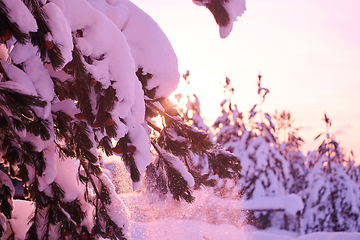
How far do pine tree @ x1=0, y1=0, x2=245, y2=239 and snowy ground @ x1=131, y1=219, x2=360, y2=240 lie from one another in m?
2.34

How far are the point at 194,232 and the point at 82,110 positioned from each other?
4.05m

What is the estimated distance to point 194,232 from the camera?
17.8ft

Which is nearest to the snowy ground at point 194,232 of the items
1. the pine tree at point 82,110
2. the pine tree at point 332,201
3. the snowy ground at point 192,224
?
the snowy ground at point 192,224

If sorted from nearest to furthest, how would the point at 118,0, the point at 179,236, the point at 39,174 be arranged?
1. the point at 39,174
2. the point at 118,0
3. the point at 179,236

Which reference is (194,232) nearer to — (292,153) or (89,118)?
(89,118)

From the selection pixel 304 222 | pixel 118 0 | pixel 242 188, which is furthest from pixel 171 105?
→ pixel 304 222

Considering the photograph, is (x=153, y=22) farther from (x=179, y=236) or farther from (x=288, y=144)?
(x=288, y=144)

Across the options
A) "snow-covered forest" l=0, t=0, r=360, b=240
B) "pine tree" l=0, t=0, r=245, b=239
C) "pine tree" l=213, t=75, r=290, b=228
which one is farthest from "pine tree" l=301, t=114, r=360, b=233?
"pine tree" l=0, t=0, r=245, b=239

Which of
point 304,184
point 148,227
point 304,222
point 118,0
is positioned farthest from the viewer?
point 304,184

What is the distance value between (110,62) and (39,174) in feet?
3.79

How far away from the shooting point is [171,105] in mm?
3111

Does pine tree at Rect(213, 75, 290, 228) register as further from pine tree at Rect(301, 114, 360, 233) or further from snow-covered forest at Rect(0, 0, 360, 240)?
snow-covered forest at Rect(0, 0, 360, 240)

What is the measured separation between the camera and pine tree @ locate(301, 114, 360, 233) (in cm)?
1174

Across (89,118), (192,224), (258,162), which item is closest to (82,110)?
(89,118)
